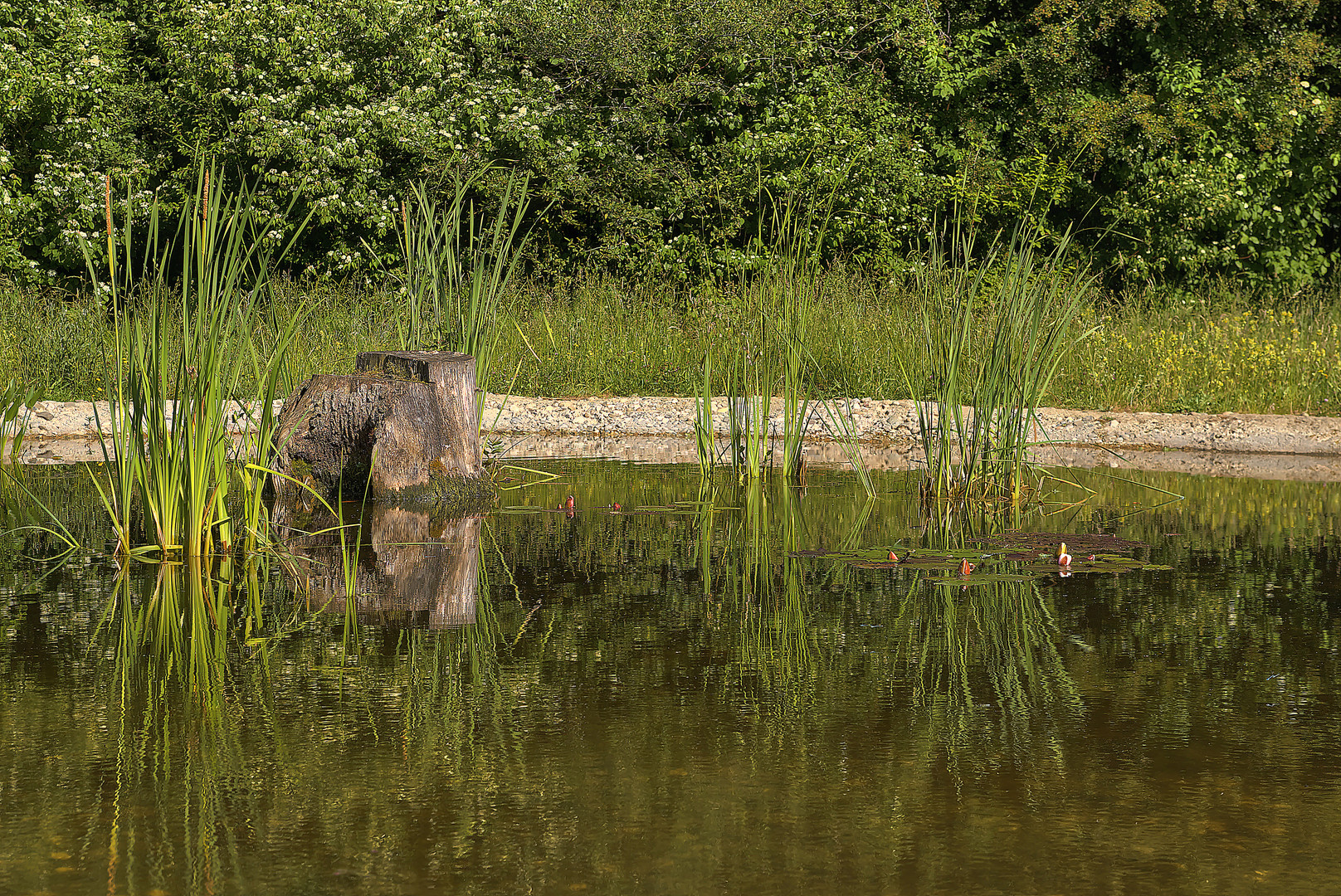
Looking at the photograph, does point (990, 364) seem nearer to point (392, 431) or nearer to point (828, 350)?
point (392, 431)

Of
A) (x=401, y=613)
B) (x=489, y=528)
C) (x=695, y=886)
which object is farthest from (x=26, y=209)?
(x=695, y=886)

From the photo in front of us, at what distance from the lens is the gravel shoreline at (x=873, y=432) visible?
9344mm

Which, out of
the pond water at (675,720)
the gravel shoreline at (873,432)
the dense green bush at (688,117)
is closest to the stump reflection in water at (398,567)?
the pond water at (675,720)

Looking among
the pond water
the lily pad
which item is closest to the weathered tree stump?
the pond water

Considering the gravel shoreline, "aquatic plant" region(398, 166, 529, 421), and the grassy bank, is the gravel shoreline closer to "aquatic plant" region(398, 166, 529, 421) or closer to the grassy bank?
the grassy bank

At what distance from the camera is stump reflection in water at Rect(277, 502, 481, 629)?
461cm

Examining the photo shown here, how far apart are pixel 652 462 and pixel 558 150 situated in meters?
9.61

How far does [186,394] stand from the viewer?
5.12m

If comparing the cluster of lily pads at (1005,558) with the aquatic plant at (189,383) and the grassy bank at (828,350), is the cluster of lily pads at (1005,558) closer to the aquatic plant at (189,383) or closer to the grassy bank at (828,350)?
the aquatic plant at (189,383)

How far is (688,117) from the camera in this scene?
18.5 meters

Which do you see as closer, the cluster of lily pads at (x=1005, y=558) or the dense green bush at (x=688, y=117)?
the cluster of lily pads at (x=1005, y=558)

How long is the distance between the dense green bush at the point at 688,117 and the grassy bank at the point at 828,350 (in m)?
4.21

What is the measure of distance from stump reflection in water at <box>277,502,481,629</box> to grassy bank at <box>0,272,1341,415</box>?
4010 mm

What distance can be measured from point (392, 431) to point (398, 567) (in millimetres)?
1804
